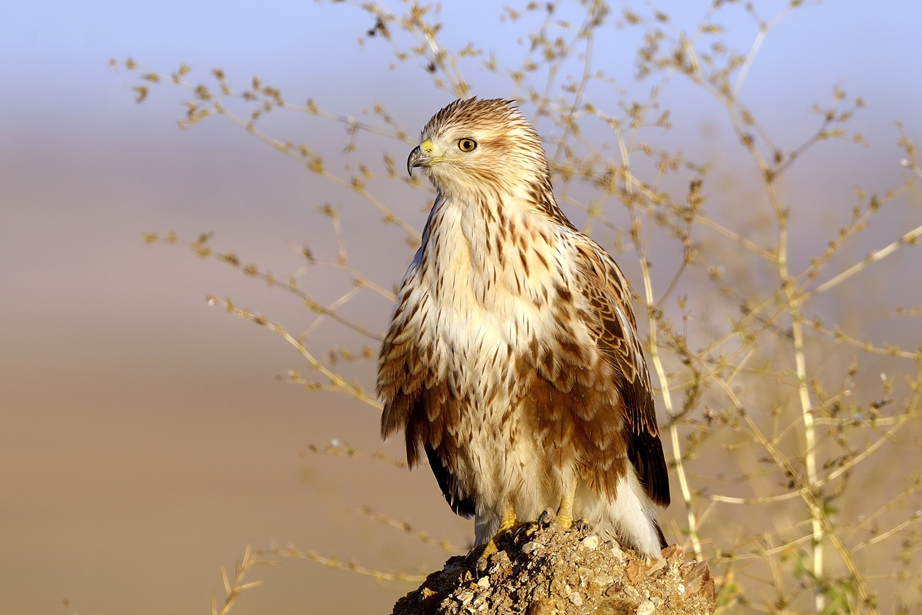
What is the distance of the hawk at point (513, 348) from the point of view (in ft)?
13.1

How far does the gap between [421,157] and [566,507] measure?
1.58 m

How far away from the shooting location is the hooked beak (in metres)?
4.29

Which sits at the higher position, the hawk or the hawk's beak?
the hawk's beak

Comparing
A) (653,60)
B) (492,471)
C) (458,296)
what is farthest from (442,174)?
(653,60)

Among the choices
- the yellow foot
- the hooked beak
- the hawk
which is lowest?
the yellow foot

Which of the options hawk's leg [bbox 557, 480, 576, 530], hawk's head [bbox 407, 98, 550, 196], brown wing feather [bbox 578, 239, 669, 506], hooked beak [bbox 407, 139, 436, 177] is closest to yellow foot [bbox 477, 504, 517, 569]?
hawk's leg [bbox 557, 480, 576, 530]

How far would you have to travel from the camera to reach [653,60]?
222 inches

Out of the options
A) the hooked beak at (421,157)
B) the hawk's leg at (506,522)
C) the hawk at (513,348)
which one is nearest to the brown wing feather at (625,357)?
the hawk at (513,348)

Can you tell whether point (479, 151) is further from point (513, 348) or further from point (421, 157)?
point (513, 348)

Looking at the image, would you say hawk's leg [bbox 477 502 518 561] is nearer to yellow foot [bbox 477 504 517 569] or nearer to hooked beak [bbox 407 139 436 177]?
yellow foot [bbox 477 504 517 569]

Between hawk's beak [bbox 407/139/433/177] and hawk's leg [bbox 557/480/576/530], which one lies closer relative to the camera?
hawk's leg [bbox 557/480/576/530]

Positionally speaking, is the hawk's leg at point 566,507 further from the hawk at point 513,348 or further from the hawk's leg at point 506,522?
the hawk's leg at point 506,522

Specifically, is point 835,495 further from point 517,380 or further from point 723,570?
point 517,380

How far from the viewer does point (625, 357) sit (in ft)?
13.9
